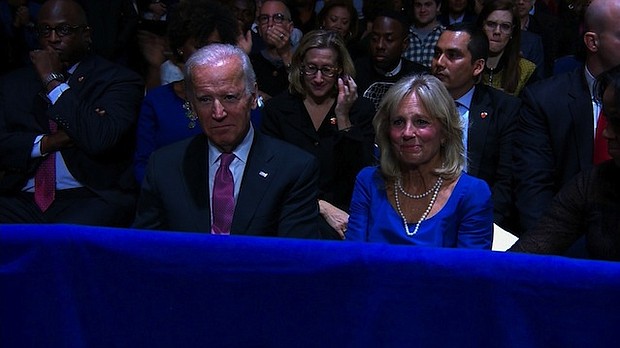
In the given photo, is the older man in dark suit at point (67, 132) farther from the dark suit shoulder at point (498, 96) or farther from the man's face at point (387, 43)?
the dark suit shoulder at point (498, 96)

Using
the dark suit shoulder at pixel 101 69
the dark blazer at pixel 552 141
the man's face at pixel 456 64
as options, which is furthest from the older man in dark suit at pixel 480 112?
the dark suit shoulder at pixel 101 69

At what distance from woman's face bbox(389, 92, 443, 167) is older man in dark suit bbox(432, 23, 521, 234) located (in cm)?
92

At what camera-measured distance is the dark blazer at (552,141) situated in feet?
12.3

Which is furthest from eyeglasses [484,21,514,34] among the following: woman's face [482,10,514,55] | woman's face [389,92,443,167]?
woman's face [389,92,443,167]

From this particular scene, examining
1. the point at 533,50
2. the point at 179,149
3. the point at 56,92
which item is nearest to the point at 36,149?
the point at 56,92

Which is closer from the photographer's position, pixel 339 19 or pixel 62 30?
pixel 62 30

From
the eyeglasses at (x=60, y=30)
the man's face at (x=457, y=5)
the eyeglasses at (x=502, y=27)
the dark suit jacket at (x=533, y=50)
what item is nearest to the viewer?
the eyeglasses at (x=60, y=30)

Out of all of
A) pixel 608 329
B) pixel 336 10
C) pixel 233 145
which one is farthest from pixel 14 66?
pixel 608 329

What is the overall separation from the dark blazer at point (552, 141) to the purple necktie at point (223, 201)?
4.52ft

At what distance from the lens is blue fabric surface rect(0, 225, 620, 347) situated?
192 centimetres

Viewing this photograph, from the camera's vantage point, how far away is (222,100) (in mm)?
3141

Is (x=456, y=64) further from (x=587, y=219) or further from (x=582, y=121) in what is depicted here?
(x=587, y=219)

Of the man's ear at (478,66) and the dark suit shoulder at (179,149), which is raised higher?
the man's ear at (478,66)

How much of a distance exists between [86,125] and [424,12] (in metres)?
2.95
